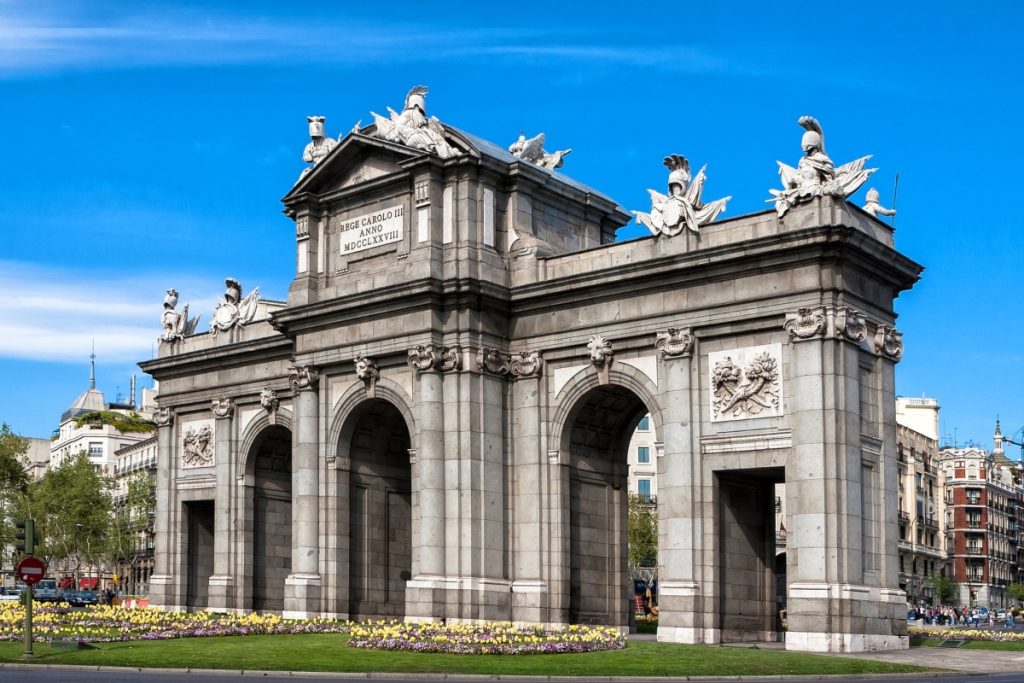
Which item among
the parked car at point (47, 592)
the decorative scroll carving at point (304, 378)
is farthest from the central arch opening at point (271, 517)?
the parked car at point (47, 592)

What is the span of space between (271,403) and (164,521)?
30.3 feet

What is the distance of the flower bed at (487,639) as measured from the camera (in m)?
37.5

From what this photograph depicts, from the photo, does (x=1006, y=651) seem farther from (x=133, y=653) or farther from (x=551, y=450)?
(x=133, y=653)

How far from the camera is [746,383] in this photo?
143ft

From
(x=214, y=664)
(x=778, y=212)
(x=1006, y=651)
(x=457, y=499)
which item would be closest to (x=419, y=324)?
(x=457, y=499)

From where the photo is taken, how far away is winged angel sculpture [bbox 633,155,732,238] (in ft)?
149

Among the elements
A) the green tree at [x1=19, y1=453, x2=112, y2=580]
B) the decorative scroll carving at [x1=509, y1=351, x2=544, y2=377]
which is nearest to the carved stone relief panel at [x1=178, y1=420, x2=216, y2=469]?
the decorative scroll carving at [x1=509, y1=351, x2=544, y2=377]

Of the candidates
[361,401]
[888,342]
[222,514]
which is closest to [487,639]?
[361,401]

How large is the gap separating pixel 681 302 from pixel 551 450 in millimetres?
7403

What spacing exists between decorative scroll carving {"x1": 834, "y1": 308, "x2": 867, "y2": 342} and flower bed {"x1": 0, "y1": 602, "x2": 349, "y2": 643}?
19.3m

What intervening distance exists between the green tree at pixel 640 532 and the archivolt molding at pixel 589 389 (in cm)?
5090

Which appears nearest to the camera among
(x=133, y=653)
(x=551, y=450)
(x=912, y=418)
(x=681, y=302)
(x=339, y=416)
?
(x=133, y=653)

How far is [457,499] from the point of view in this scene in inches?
1889

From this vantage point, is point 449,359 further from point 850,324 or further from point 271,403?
point 850,324
